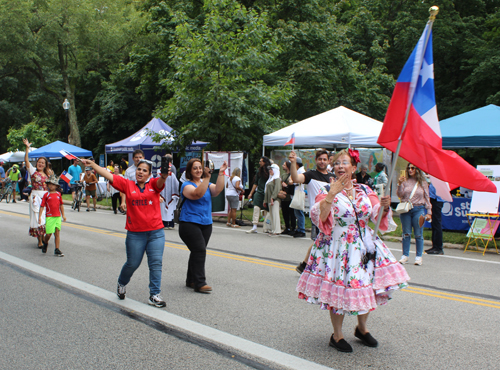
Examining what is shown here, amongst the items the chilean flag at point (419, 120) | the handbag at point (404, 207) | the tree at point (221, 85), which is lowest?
the handbag at point (404, 207)

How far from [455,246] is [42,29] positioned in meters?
34.3

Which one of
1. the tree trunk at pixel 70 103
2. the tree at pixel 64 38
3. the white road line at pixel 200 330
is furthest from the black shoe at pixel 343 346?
the tree at pixel 64 38

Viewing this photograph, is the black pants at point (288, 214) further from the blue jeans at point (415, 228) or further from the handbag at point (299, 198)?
the blue jeans at point (415, 228)

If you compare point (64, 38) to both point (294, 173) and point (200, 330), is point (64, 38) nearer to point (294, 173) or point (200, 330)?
point (294, 173)

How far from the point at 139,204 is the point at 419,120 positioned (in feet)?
10.7

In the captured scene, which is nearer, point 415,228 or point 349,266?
point 349,266

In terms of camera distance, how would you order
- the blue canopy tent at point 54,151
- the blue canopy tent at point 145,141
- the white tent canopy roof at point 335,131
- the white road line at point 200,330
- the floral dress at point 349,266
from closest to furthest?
the floral dress at point 349,266, the white road line at point 200,330, the white tent canopy roof at point 335,131, the blue canopy tent at point 145,141, the blue canopy tent at point 54,151

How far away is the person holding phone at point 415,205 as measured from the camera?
8594 mm

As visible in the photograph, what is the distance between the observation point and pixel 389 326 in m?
5.07

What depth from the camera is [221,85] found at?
15.9 m

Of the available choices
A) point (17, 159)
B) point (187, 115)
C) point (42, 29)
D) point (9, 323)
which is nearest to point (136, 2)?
point (42, 29)

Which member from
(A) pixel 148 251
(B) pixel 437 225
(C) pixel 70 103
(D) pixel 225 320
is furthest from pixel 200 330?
(C) pixel 70 103

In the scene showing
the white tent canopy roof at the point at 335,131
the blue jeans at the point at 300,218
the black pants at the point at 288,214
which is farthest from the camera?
the white tent canopy roof at the point at 335,131

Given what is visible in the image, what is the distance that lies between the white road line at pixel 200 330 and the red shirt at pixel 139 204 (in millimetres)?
945
